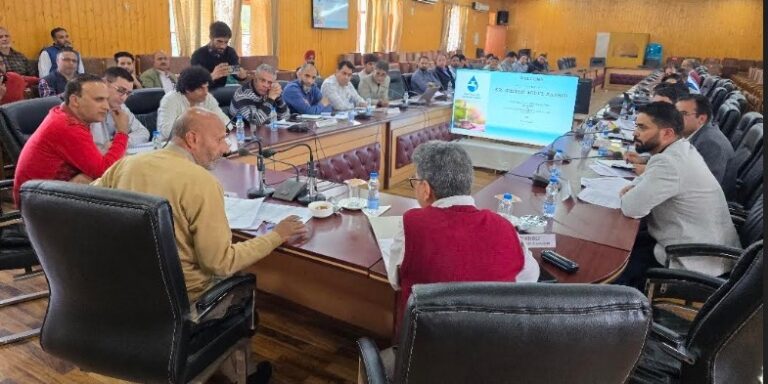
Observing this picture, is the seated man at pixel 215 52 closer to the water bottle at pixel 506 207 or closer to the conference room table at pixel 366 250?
the conference room table at pixel 366 250

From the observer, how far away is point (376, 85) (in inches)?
235

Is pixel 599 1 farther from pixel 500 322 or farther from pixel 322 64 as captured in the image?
pixel 500 322

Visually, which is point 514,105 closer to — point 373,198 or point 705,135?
point 705,135

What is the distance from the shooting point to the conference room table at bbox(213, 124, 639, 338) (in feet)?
5.48

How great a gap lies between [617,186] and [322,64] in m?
8.95

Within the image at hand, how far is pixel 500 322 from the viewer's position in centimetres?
77

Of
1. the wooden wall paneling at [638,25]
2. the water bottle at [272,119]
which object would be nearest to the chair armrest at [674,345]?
the water bottle at [272,119]

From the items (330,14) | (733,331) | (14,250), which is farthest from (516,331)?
(330,14)

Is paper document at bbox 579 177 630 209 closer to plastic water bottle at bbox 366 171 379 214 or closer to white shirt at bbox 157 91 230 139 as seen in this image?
plastic water bottle at bbox 366 171 379 214

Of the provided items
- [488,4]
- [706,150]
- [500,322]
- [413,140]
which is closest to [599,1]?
[488,4]

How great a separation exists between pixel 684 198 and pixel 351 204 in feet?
4.68

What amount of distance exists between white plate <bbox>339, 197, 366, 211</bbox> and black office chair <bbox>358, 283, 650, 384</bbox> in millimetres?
1292

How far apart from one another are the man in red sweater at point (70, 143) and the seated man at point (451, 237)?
1.61m

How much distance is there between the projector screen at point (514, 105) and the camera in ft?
10.1
